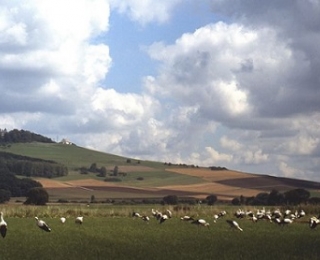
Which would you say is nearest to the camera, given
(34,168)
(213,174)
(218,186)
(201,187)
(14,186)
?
(218,186)

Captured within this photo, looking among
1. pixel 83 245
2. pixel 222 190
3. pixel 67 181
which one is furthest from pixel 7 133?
pixel 83 245

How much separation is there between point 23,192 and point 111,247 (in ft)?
293

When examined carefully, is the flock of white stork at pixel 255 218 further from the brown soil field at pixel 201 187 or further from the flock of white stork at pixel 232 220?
the brown soil field at pixel 201 187

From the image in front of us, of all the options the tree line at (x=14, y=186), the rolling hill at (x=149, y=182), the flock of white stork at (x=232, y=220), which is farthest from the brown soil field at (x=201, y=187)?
the flock of white stork at (x=232, y=220)

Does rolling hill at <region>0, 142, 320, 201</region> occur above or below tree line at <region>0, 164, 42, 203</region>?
above

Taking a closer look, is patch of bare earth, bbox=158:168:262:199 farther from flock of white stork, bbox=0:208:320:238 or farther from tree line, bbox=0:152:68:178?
flock of white stork, bbox=0:208:320:238

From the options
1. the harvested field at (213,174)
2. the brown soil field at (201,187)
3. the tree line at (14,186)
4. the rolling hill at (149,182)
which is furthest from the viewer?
the harvested field at (213,174)

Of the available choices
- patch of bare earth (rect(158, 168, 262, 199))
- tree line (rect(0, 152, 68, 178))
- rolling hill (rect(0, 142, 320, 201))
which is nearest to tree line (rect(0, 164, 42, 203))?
rolling hill (rect(0, 142, 320, 201))

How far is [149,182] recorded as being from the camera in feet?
412

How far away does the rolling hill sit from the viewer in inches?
4131

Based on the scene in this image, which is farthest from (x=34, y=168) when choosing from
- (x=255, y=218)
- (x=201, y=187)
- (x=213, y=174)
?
(x=255, y=218)

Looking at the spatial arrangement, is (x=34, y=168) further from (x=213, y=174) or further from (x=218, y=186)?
(x=218, y=186)

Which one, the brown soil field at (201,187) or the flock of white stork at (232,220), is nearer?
the flock of white stork at (232,220)

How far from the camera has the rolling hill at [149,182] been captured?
4131 inches
